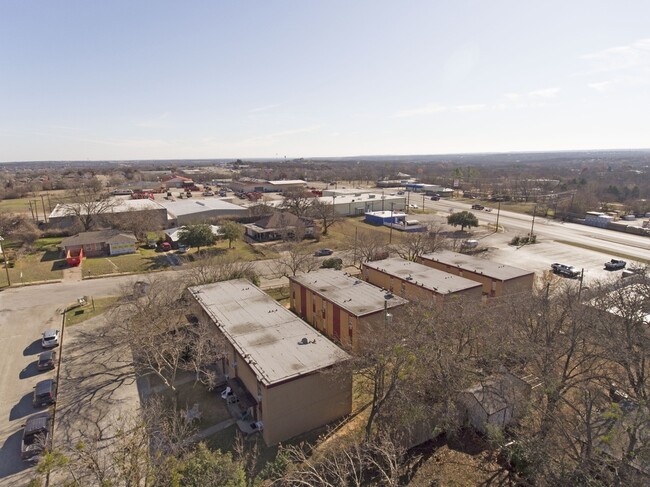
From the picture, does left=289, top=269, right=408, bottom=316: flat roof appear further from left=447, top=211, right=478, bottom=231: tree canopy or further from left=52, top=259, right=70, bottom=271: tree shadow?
left=447, top=211, right=478, bottom=231: tree canopy

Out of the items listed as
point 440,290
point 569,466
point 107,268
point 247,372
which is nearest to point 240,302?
point 247,372

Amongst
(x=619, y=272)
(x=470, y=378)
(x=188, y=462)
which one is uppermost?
(x=188, y=462)

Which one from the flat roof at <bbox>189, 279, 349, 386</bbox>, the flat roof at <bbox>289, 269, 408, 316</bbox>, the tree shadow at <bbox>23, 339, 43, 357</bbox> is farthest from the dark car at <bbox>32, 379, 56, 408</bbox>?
the flat roof at <bbox>289, 269, 408, 316</bbox>

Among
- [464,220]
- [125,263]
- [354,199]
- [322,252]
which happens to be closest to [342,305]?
[322,252]

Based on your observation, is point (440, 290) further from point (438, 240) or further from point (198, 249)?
→ point (198, 249)

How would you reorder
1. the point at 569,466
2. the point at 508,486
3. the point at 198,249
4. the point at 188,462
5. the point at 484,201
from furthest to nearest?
the point at 484,201, the point at 198,249, the point at 508,486, the point at 569,466, the point at 188,462

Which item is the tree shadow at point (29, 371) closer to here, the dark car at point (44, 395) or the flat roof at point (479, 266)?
the dark car at point (44, 395)

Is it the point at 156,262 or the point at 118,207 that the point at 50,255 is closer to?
the point at 156,262

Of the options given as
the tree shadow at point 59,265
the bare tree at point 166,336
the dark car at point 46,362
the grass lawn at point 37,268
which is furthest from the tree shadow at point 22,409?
the tree shadow at point 59,265
